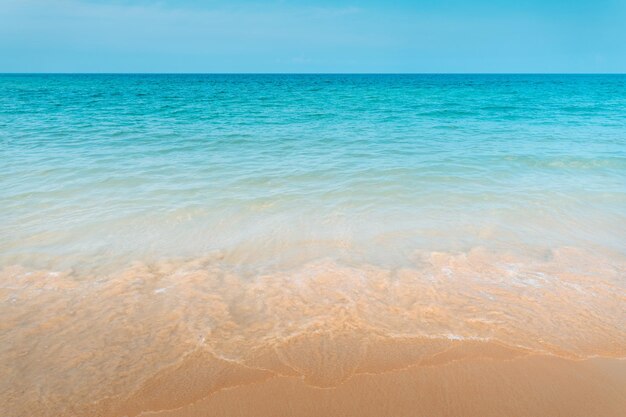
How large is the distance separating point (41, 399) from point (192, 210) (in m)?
4.68

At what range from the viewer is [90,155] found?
1208 centimetres

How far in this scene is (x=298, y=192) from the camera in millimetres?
8734

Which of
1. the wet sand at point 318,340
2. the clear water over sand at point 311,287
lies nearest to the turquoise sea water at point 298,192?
the clear water over sand at point 311,287

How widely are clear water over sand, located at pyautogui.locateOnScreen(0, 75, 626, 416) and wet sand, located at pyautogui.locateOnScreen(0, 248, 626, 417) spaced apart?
0.06 ft

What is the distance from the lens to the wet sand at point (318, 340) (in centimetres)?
323

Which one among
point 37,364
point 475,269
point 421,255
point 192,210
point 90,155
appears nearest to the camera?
point 37,364

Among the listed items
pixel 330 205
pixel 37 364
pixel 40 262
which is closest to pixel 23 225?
pixel 40 262

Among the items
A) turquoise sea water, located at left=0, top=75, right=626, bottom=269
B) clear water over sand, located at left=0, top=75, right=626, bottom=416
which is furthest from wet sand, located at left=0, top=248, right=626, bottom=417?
turquoise sea water, located at left=0, top=75, right=626, bottom=269

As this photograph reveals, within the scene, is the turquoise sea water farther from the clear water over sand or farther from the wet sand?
the wet sand

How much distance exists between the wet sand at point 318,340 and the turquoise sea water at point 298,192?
75 cm

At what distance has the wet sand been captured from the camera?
323 cm

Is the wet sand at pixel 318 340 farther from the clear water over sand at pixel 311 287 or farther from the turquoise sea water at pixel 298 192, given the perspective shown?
the turquoise sea water at pixel 298 192

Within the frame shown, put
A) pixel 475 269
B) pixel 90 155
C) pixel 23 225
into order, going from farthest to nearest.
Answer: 1. pixel 90 155
2. pixel 23 225
3. pixel 475 269

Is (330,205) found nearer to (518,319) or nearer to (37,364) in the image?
(518,319)
